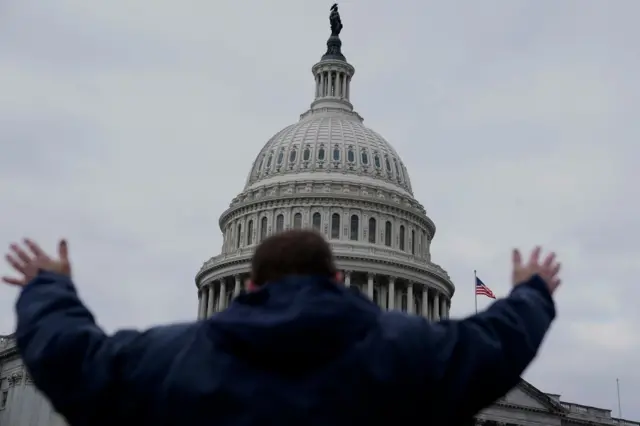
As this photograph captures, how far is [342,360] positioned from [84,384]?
96 centimetres

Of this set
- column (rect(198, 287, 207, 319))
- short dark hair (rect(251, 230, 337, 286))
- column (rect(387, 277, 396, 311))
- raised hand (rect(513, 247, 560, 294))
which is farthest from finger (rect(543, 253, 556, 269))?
column (rect(198, 287, 207, 319))

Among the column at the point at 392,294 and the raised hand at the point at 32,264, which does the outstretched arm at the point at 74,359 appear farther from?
the column at the point at 392,294

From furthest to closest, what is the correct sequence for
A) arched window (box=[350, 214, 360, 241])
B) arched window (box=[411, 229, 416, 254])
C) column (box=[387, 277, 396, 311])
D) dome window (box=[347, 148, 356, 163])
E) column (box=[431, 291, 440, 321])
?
dome window (box=[347, 148, 356, 163]) → arched window (box=[411, 229, 416, 254]) → column (box=[431, 291, 440, 321]) → arched window (box=[350, 214, 360, 241]) → column (box=[387, 277, 396, 311])

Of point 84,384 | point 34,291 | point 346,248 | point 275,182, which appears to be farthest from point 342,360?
point 275,182

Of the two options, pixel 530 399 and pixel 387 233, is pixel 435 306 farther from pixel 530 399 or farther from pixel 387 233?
pixel 530 399

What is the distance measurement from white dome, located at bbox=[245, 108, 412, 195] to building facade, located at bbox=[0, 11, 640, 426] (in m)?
0.12

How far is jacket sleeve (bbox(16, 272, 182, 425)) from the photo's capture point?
332cm

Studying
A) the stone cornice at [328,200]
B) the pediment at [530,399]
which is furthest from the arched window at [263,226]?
the pediment at [530,399]

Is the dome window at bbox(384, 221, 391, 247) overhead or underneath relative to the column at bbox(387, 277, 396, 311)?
overhead

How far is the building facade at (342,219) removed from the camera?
82.0 m

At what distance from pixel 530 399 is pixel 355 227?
24508 mm

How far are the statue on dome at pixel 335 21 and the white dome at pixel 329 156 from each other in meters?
14.2

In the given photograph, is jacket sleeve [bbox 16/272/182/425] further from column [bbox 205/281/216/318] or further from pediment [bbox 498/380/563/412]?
column [bbox 205/281/216/318]

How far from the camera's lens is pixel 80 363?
334 cm
